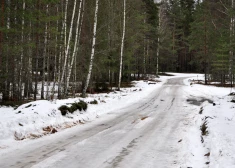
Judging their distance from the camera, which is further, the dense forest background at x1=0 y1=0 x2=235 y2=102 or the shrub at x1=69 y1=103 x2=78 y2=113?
the dense forest background at x1=0 y1=0 x2=235 y2=102

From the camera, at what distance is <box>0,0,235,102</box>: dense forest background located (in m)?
15.7

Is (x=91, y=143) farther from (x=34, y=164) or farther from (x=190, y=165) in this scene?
(x=190, y=165)

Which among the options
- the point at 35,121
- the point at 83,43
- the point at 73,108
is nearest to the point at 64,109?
the point at 73,108

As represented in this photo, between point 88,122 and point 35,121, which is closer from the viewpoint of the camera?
point 35,121

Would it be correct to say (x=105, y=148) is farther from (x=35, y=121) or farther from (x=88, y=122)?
(x=88, y=122)

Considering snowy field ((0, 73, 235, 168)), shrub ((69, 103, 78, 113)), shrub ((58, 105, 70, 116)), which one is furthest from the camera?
shrub ((69, 103, 78, 113))

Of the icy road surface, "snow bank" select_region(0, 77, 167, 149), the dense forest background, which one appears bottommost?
the icy road surface

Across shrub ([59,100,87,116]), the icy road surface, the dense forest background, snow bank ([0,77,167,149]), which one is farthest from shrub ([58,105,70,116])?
the dense forest background

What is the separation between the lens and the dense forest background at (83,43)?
15.7m

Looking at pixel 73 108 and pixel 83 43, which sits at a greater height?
pixel 83 43

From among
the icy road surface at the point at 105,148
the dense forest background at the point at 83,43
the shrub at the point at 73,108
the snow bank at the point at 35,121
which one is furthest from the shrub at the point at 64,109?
the dense forest background at the point at 83,43

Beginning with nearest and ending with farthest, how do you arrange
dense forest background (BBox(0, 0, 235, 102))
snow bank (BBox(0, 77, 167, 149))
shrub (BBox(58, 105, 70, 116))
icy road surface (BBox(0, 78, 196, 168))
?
icy road surface (BBox(0, 78, 196, 168)) → snow bank (BBox(0, 77, 167, 149)) → shrub (BBox(58, 105, 70, 116)) → dense forest background (BBox(0, 0, 235, 102))

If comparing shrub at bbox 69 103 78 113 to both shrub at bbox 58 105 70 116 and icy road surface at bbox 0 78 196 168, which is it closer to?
shrub at bbox 58 105 70 116

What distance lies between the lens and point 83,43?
22.4 m
